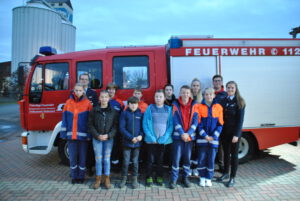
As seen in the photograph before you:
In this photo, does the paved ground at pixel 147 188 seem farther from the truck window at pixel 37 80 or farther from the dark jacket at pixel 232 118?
the truck window at pixel 37 80

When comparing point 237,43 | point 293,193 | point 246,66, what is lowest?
point 293,193

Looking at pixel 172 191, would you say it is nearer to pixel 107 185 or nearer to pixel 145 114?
pixel 107 185

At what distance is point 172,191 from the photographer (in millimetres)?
3328

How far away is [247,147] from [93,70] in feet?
12.5

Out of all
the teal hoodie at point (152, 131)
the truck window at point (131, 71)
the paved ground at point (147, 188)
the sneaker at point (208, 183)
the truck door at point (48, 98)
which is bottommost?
the paved ground at point (147, 188)

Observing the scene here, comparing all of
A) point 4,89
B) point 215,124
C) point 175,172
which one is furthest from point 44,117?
point 4,89

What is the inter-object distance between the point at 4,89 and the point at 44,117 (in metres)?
37.6

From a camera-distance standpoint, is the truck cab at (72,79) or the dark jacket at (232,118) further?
the truck cab at (72,79)

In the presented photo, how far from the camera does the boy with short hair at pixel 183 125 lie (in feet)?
A: 11.0

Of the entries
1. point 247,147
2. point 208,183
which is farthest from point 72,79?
point 247,147

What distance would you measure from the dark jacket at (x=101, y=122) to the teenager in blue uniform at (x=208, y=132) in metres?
1.54

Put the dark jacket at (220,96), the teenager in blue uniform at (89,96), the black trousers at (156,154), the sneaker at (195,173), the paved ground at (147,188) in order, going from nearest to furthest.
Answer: the paved ground at (147,188) → the black trousers at (156,154) → the dark jacket at (220,96) → the teenager in blue uniform at (89,96) → the sneaker at (195,173)

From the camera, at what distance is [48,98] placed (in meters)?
4.23

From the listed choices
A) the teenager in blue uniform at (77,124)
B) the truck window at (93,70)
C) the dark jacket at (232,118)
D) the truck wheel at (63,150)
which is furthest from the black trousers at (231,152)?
the truck wheel at (63,150)
